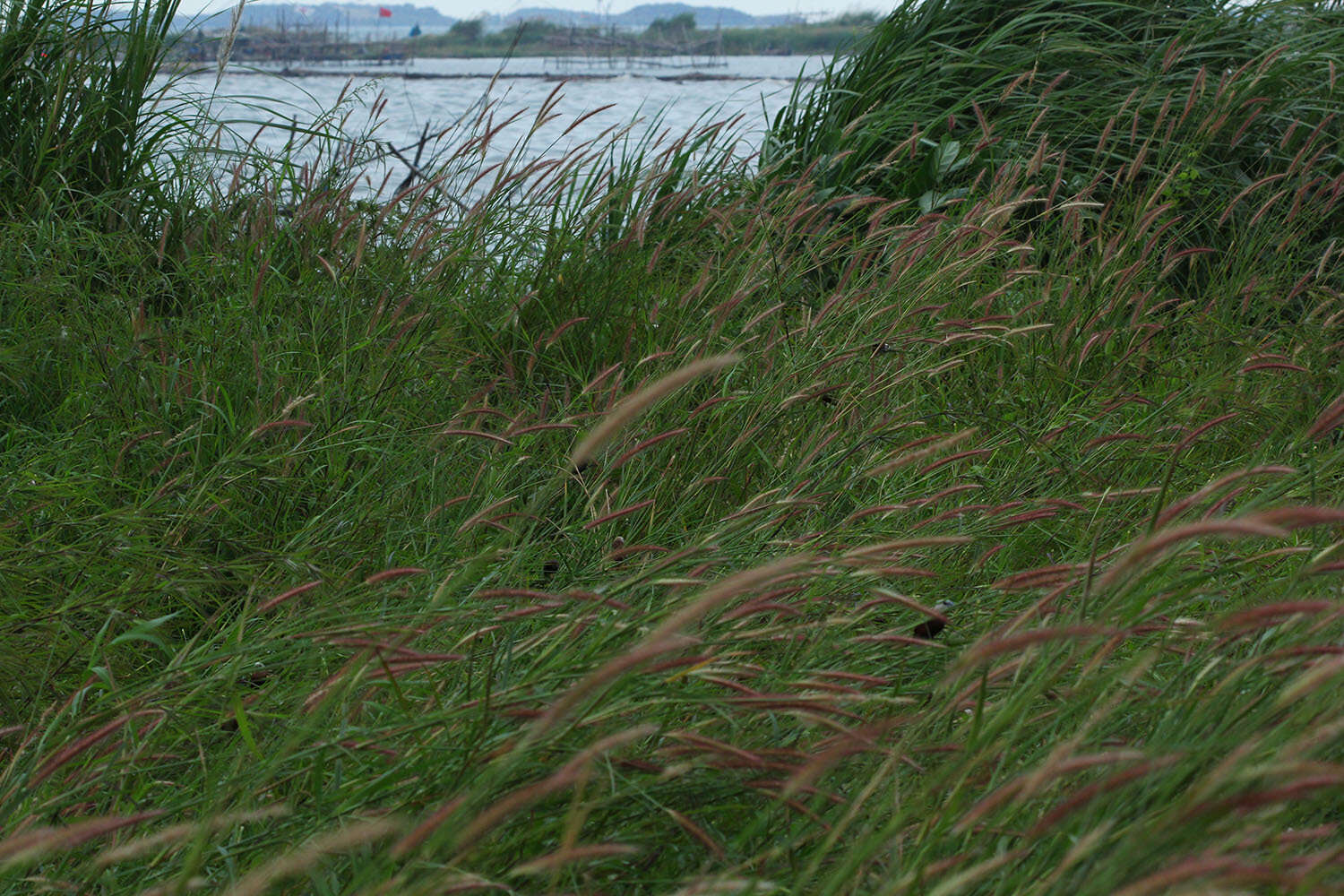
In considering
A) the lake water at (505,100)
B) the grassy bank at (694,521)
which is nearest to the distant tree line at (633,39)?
the lake water at (505,100)

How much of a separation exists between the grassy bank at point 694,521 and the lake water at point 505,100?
24 centimetres

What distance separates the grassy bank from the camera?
1061 mm

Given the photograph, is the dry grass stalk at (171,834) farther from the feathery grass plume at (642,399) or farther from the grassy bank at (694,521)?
the feathery grass plume at (642,399)

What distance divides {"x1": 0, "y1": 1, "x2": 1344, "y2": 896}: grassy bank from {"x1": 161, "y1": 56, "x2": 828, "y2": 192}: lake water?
24cm

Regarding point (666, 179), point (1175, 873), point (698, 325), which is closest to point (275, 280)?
point (698, 325)

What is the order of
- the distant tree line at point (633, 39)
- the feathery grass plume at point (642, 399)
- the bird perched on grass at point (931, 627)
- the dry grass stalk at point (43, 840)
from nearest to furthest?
the dry grass stalk at point (43, 840)
the feathery grass plume at point (642, 399)
the bird perched on grass at point (931, 627)
the distant tree line at point (633, 39)

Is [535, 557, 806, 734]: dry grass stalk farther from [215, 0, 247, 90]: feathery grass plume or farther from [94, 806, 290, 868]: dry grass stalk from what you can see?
[215, 0, 247, 90]: feathery grass plume

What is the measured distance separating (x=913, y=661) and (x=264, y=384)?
Answer: 1.49 metres

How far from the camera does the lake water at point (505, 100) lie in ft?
12.3

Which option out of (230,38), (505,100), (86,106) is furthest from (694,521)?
(505,100)

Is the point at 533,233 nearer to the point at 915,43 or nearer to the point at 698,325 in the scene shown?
the point at 698,325

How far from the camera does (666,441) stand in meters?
2.23

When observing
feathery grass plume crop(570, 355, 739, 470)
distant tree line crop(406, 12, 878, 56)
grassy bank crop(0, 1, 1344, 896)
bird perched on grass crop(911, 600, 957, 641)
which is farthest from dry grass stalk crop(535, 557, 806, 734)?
distant tree line crop(406, 12, 878, 56)

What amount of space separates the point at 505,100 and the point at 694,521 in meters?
3.71
